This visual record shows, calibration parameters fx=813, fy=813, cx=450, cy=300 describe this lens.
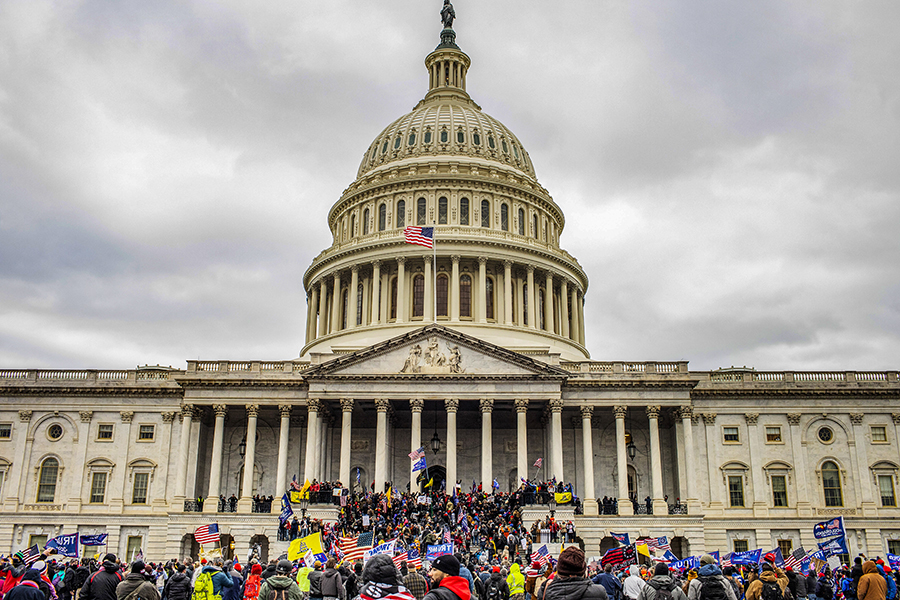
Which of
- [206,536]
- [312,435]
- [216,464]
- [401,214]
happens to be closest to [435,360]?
[312,435]

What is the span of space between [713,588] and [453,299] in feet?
172

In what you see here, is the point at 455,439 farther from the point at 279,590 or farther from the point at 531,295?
the point at 279,590

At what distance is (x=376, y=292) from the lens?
6519 centimetres

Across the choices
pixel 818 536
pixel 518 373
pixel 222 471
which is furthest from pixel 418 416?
pixel 818 536

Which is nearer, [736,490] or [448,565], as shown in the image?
[448,565]

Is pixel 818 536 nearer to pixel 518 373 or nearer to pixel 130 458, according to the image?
pixel 518 373

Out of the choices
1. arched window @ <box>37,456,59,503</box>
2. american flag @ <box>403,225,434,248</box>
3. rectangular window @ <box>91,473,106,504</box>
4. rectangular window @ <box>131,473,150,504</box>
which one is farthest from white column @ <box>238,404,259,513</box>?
american flag @ <box>403,225,434,248</box>

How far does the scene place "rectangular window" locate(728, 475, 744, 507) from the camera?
5288 centimetres

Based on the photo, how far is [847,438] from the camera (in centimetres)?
5425

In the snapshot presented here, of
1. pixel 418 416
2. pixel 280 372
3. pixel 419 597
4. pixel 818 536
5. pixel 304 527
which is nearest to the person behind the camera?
pixel 419 597

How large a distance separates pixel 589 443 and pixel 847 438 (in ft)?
59.1

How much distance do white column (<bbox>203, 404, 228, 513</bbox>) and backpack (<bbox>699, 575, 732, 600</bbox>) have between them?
138 feet

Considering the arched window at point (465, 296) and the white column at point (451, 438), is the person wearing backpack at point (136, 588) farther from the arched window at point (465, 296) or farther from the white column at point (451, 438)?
the arched window at point (465, 296)

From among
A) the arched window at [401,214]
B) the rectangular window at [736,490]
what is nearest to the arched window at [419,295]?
the arched window at [401,214]
